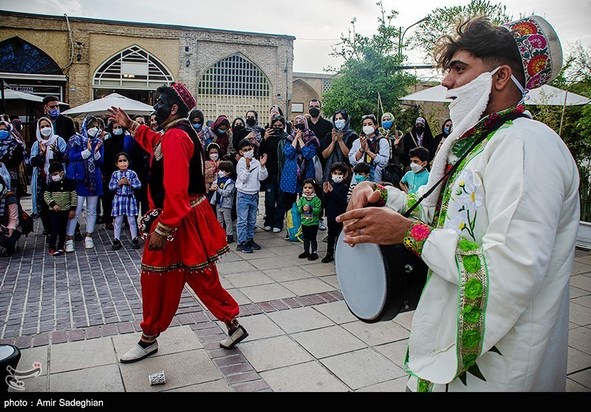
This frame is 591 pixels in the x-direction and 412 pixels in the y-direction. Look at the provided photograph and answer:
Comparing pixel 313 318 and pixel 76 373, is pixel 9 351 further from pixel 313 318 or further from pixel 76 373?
pixel 313 318

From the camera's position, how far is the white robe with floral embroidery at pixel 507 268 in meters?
1.32

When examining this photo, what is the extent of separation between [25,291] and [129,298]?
1255mm

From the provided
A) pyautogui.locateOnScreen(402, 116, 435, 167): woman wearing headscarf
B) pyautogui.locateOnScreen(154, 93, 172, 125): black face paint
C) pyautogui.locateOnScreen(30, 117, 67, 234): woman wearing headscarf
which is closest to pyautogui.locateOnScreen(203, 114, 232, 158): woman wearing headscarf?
pyautogui.locateOnScreen(30, 117, 67, 234): woman wearing headscarf

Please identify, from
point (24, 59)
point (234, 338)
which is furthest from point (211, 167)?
point (24, 59)

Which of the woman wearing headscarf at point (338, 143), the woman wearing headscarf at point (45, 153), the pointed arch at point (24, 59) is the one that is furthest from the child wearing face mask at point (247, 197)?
the pointed arch at point (24, 59)

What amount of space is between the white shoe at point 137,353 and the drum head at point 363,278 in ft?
7.38

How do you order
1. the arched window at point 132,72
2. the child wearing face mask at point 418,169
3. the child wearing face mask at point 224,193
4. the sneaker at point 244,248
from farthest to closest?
the arched window at point 132,72 < the child wearing face mask at point 224,193 < the sneaker at point 244,248 < the child wearing face mask at point 418,169

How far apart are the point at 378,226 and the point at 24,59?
2272cm

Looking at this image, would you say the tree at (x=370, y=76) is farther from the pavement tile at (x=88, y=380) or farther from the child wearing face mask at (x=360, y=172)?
the pavement tile at (x=88, y=380)

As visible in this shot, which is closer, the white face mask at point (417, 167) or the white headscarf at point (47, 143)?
the white face mask at point (417, 167)

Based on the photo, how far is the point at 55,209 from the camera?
6902 millimetres

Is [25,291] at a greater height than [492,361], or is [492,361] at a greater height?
[492,361]

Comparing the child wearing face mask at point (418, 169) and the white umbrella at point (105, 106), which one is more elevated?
the white umbrella at point (105, 106)
